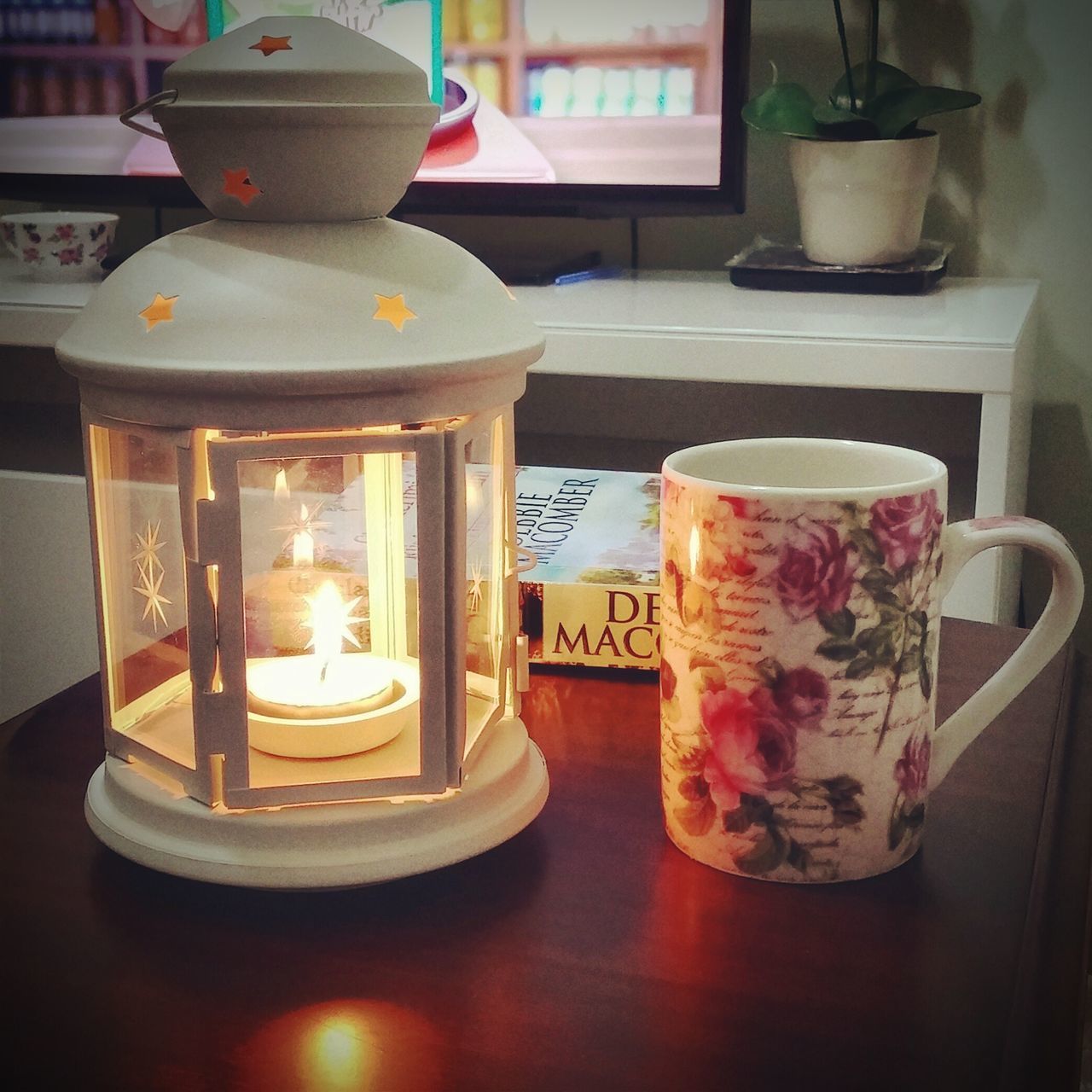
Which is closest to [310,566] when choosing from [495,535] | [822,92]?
[495,535]

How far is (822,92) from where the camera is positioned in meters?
1.46

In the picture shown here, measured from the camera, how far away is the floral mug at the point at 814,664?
430mm

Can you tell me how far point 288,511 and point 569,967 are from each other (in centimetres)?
18

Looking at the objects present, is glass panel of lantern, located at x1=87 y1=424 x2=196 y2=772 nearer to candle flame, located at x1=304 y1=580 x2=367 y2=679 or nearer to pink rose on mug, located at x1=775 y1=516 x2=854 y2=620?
candle flame, located at x1=304 y1=580 x2=367 y2=679

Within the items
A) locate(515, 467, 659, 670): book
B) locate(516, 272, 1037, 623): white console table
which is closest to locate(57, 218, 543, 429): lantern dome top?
locate(515, 467, 659, 670): book

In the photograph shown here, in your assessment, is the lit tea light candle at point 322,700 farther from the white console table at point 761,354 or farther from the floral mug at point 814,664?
the white console table at point 761,354

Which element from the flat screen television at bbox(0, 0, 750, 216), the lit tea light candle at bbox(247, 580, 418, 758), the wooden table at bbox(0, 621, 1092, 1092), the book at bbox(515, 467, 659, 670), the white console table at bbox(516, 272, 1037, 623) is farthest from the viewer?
the flat screen television at bbox(0, 0, 750, 216)

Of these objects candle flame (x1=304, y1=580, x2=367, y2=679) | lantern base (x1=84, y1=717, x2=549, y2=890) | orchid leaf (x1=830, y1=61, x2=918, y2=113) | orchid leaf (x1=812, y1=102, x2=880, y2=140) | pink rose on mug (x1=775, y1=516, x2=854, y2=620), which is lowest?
lantern base (x1=84, y1=717, x2=549, y2=890)

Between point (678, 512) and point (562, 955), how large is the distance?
0.15 m

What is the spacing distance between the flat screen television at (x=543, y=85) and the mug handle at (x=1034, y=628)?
968mm

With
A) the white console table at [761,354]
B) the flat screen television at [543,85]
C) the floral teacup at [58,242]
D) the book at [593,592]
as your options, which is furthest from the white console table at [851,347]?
the floral teacup at [58,242]

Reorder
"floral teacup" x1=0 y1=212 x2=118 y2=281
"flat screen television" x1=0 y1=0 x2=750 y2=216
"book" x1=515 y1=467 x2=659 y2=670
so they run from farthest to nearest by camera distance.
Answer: "floral teacup" x1=0 y1=212 x2=118 y2=281 < "flat screen television" x1=0 y1=0 x2=750 y2=216 < "book" x1=515 y1=467 x2=659 y2=670

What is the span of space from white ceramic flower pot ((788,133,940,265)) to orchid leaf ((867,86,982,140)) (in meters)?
0.02

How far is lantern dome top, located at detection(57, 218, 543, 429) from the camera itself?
411 mm
